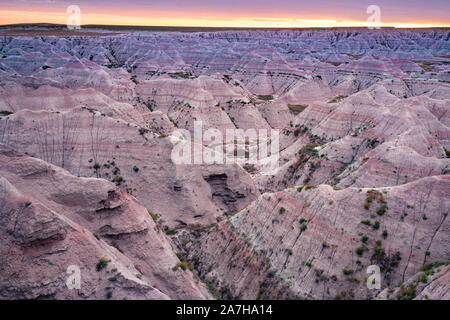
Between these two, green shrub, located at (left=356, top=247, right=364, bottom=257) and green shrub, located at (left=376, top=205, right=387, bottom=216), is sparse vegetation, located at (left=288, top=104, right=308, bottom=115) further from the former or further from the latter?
green shrub, located at (left=356, top=247, right=364, bottom=257)

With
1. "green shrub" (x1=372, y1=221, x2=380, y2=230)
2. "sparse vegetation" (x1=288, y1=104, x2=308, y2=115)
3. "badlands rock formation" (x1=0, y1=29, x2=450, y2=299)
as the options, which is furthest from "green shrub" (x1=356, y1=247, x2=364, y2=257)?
"sparse vegetation" (x1=288, y1=104, x2=308, y2=115)

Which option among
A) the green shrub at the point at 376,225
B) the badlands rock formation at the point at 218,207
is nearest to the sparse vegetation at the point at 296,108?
the badlands rock formation at the point at 218,207

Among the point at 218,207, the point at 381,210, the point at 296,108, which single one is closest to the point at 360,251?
the point at 381,210

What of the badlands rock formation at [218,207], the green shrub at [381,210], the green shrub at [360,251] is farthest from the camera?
the green shrub at [381,210]

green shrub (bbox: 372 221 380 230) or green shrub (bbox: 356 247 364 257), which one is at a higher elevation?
green shrub (bbox: 372 221 380 230)

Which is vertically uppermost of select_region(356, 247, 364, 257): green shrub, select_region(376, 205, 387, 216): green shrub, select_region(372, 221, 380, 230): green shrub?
select_region(376, 205, 387, 216): green shrub

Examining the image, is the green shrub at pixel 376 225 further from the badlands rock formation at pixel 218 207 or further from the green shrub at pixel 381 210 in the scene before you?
the green shrub at pixel 381 210

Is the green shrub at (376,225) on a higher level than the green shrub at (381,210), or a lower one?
lower

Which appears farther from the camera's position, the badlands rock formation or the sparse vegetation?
the sparse vegetation

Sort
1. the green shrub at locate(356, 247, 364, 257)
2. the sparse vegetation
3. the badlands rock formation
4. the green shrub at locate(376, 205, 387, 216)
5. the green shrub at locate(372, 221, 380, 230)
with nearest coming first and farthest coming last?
the badlands rock formation
the green shrub at locate(356, 247, 364, 257)
the green shrub at locate(372, 221, 380, 230)
the green shrub at locate(376, 205, 387, 216)
the sparse vegetation

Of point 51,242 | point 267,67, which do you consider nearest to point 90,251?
point 51,242

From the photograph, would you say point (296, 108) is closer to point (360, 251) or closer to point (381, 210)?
point (381, 210)

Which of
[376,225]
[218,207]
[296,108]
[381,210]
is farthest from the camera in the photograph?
[296,108]
